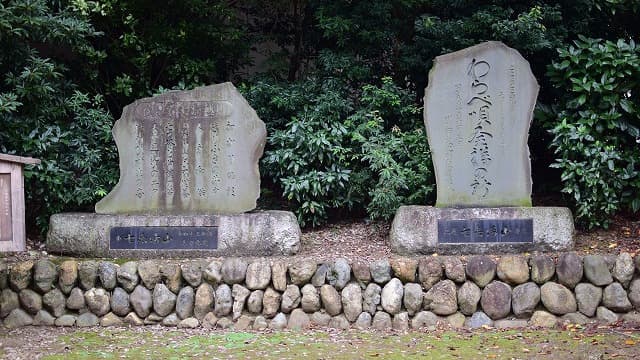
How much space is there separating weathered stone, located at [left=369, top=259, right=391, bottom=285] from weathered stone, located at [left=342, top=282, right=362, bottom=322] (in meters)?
0.22

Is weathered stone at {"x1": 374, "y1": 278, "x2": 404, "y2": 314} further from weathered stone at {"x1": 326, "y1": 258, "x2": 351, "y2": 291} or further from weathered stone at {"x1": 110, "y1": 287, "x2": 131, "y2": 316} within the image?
weathered stone at {"x1": 110, "y1": 287, "x2": 131, "y2": 316}

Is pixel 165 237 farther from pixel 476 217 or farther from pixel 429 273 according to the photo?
pixel 476 217

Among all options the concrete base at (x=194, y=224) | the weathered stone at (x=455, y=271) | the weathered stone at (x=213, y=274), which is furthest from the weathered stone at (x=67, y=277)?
the weathered stone at (x=455, y=271)

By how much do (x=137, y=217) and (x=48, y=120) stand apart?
2.03 meters

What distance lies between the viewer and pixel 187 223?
317 inches

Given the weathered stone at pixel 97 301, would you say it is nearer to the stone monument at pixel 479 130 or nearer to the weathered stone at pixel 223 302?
the weathered stone at pixel 223 302

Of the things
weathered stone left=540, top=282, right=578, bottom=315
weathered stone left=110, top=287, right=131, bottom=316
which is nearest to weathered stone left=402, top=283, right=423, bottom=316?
weathered stone left=540, top=282, right=578, bottom=315

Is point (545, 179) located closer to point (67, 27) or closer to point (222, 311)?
point (222, 311)

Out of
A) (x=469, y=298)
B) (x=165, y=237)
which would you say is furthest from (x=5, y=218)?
(x=469, y=298)

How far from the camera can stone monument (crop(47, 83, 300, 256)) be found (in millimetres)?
8016

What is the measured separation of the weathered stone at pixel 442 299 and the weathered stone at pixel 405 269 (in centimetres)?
24

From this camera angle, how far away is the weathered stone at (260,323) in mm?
7316

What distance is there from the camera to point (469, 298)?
7.23 metres

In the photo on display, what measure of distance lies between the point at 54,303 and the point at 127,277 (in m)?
0.79
